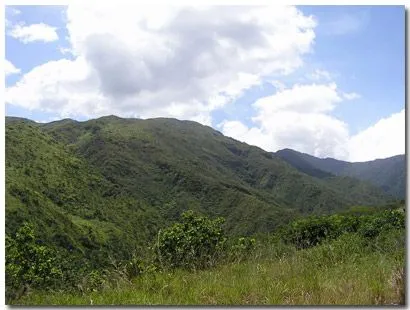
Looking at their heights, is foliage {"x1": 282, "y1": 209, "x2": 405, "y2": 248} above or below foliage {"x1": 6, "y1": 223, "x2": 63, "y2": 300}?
above

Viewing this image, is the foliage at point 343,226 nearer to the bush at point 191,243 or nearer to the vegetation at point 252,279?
the bush at point 191,243

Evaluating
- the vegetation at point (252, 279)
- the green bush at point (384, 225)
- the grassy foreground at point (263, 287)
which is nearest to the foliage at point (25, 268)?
the vegetation at point (252, 279)

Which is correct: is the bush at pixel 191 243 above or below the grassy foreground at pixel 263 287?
above

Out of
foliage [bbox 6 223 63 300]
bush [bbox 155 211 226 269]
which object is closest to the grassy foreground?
foliage [bbox 6 223 63 300]

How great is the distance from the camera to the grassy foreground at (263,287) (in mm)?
3852

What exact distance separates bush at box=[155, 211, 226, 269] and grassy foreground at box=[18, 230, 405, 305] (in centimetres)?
37

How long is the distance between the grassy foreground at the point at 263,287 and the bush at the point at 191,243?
1.22 feet

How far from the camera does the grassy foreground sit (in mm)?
3852

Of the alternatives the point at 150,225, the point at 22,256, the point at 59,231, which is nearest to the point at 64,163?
the point at 150,225

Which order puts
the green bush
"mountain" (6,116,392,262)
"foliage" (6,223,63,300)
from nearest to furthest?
"foliage" (6,223,63,300) < the green bush < "mountain" (6,116,392,262)

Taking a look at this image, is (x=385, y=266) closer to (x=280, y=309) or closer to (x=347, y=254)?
(x=347, y=254)

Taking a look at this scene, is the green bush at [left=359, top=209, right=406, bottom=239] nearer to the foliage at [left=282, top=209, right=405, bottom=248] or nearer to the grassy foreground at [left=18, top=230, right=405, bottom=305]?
the foliage at [left=282, top=209, right=405, bottom=248]

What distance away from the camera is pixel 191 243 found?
638cm

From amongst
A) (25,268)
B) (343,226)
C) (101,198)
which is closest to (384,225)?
(343,226)
